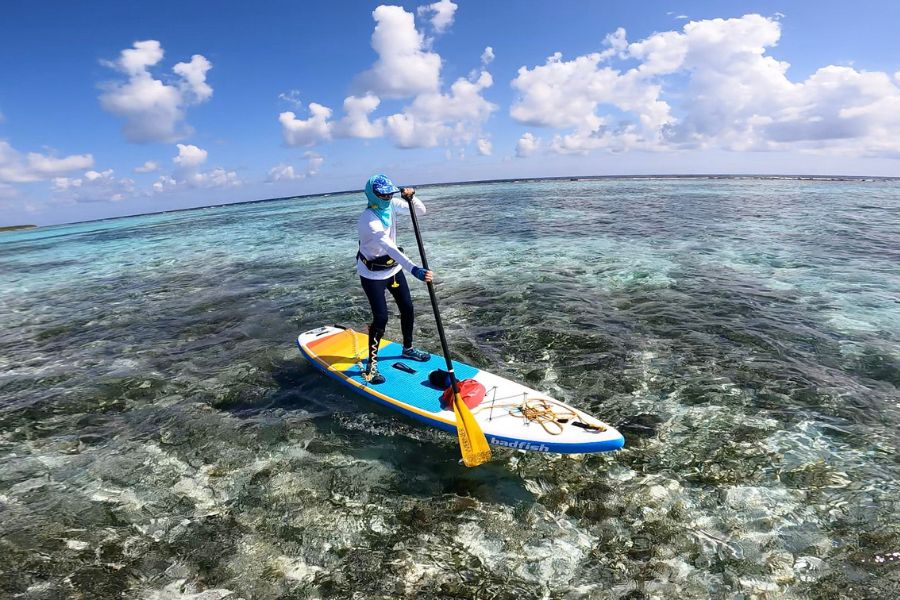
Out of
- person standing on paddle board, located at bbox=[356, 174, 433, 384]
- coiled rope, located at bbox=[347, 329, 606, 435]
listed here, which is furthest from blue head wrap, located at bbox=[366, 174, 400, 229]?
coiled rope, located at bbox=[347, 329, 606, 435]

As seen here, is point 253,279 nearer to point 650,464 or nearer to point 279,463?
point 279,463

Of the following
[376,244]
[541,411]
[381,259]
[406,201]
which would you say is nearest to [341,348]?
[381,259]

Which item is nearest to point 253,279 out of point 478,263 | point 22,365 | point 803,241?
point 22,365

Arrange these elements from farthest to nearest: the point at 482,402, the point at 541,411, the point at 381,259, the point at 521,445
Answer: the point at 381,259 → the point at 482,402 → the point at 541,411 → the point at 521,445

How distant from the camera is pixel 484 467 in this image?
22.7 ft

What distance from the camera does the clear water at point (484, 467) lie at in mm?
5105

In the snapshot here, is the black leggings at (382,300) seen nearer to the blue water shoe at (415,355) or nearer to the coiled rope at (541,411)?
the blue water shoe at (415,355)

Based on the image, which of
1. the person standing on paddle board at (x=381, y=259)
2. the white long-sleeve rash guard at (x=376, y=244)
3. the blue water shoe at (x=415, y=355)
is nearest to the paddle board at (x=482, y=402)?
the blue water shoe at (x=415, y=355)

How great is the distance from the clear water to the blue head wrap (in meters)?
4.02

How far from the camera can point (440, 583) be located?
4949mm

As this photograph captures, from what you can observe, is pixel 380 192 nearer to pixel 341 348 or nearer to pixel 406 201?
pixel 406 201

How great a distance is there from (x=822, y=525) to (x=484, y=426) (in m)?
4.66

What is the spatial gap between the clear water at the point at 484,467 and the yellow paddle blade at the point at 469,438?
42cm

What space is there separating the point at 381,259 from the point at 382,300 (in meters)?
0.88
